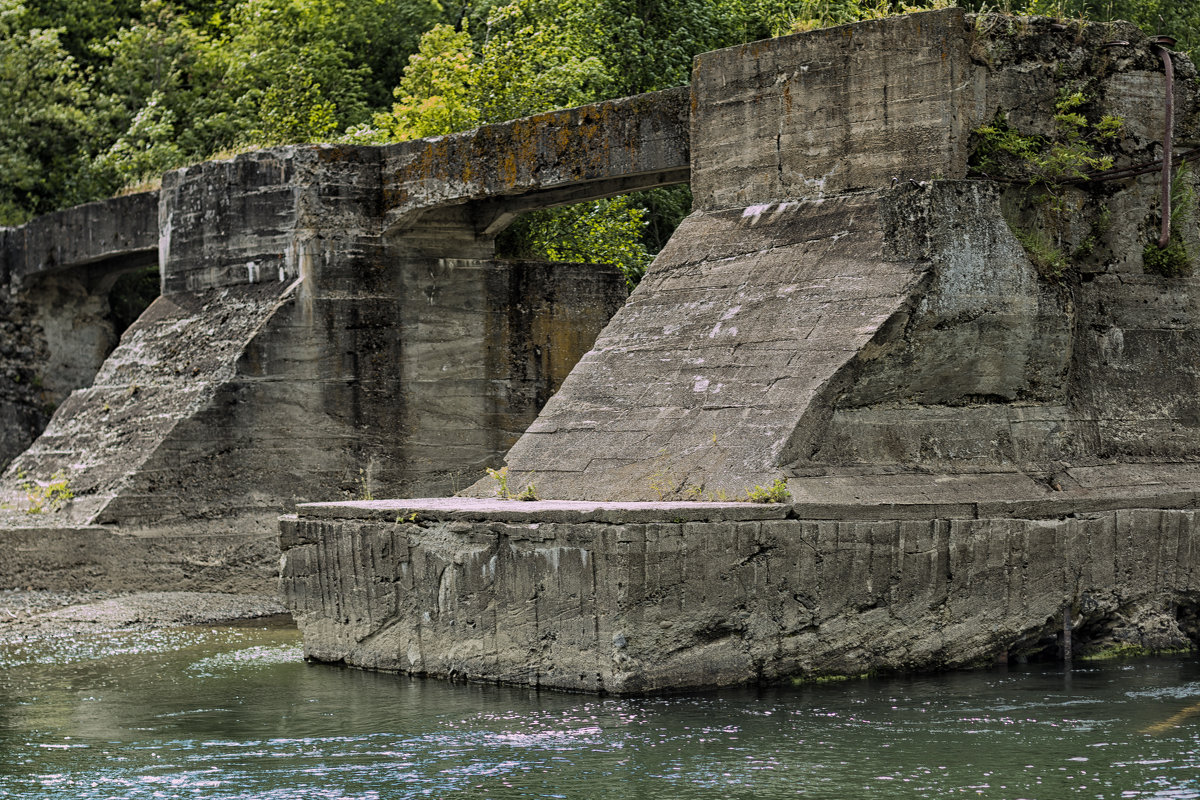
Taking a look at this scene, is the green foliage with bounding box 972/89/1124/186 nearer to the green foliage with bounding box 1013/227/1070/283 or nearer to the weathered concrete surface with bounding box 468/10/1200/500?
the weathered concrete surface with bounding box 468/10/1200/500

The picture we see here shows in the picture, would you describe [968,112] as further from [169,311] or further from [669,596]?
[169,311]

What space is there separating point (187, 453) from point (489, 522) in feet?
20.7

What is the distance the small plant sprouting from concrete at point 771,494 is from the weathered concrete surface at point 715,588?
108 millimetres

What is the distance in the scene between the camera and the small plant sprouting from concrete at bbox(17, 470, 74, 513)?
16.0 m

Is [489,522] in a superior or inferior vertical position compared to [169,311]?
inferior

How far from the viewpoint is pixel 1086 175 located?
12.0m

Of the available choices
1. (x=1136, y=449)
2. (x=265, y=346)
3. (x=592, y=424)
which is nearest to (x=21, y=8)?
(x=265, y=346)

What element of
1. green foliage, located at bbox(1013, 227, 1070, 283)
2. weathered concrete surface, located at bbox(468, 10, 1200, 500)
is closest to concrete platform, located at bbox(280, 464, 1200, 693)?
weathered concrete surface, located at bbox(468, 10, 1200, 500)

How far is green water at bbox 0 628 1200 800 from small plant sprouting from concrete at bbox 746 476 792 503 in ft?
3.74

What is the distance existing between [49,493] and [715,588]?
860cm

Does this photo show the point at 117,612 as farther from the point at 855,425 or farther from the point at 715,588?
the point at 855,425

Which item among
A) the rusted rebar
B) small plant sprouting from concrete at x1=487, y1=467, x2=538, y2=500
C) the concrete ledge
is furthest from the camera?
the rusted rebar

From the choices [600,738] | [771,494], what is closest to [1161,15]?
[771,494]

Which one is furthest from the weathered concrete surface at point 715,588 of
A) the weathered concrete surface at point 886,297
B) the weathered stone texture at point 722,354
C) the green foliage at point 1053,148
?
the green foliage at point 1053,148
